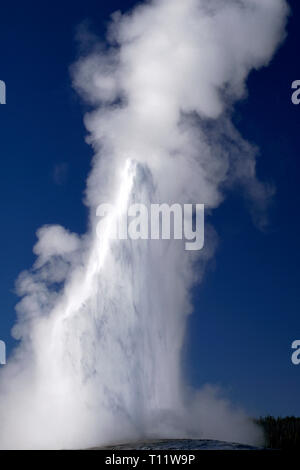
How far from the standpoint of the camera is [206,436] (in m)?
48.0

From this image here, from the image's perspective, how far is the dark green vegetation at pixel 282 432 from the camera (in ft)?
251

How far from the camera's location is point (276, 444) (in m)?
76.9

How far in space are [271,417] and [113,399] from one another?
75307 millimetres

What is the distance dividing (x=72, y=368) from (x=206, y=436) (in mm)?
14465

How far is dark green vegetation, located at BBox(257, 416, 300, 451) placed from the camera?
76375mm

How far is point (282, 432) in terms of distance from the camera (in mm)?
89812
